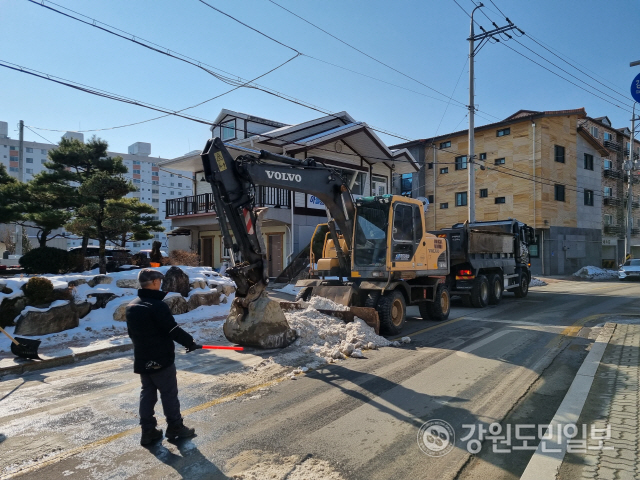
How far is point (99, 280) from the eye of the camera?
11508 mm

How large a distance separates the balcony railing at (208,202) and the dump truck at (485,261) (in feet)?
31.2

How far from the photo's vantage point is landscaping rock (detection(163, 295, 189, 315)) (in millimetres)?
11508

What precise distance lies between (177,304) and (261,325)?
440 centimetres

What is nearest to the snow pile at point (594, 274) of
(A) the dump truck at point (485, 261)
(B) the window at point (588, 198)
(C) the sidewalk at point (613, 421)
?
(B) the window at point (588, 198)

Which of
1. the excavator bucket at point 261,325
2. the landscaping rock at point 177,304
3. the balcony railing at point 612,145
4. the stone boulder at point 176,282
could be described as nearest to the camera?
the excavator bucket at point 261,325

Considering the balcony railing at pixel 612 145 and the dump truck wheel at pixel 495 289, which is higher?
the balcony railing at pixel 612 145

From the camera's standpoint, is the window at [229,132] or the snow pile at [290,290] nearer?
the snow pile at [290,290]

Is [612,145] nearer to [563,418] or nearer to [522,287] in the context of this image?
[522,287]

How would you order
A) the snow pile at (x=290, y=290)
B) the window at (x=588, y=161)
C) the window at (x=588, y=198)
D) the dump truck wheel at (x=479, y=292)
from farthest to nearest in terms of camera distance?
the window at (x=588, y=161) < the window at (x=588, y=198) < the snow pile at (x=290, y=290) < the dump truck wheel at (x=479, y=292)

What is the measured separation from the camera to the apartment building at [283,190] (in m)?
22.7

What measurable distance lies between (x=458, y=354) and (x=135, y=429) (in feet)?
18.4

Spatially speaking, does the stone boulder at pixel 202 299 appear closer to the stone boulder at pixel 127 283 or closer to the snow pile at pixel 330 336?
the stone boulder at pixel 127 283

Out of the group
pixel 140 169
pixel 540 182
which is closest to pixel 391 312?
pixel 540 182

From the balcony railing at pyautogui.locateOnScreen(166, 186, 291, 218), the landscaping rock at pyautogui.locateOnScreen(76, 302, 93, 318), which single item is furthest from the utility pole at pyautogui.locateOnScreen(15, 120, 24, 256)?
the landscaping rock at pyautogui.locateOnScreen(76, 302, 93, 318)
